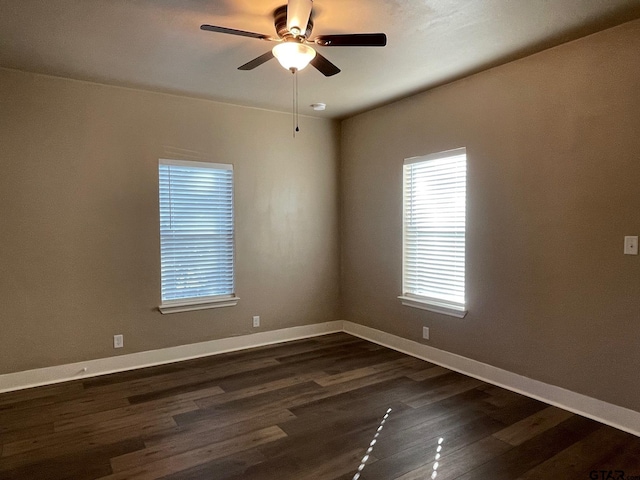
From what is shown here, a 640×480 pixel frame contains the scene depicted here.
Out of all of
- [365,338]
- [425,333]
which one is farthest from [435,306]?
[365,338]

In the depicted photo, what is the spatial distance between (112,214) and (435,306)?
322 cm

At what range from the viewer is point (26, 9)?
2.43 meters

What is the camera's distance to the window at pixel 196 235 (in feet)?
13.6

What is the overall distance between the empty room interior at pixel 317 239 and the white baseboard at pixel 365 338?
0.02 meters

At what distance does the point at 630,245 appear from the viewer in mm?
2686

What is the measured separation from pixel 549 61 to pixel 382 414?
2.92 metres

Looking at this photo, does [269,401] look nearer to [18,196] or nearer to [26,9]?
[18,196]

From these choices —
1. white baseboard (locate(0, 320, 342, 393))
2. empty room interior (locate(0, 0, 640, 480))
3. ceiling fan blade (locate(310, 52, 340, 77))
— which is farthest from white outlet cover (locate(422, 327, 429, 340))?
ceiling fan blade (locate(310, 52, 340, 77))

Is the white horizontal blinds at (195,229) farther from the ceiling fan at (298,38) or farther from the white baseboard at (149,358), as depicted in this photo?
the ceiling fan at (298,38)

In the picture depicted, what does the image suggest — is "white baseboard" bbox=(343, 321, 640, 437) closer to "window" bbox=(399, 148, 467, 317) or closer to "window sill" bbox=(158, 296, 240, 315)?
"window" bbox=(399, 148, 467, 317)

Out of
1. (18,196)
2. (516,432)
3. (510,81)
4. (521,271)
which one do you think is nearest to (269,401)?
(516,432)

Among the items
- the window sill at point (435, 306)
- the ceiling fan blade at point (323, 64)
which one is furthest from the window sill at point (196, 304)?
the ceiling fan blade at point (323, 64)

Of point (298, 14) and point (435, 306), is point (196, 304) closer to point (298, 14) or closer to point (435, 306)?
point (435, 306)

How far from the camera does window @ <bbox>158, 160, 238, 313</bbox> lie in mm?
4137
